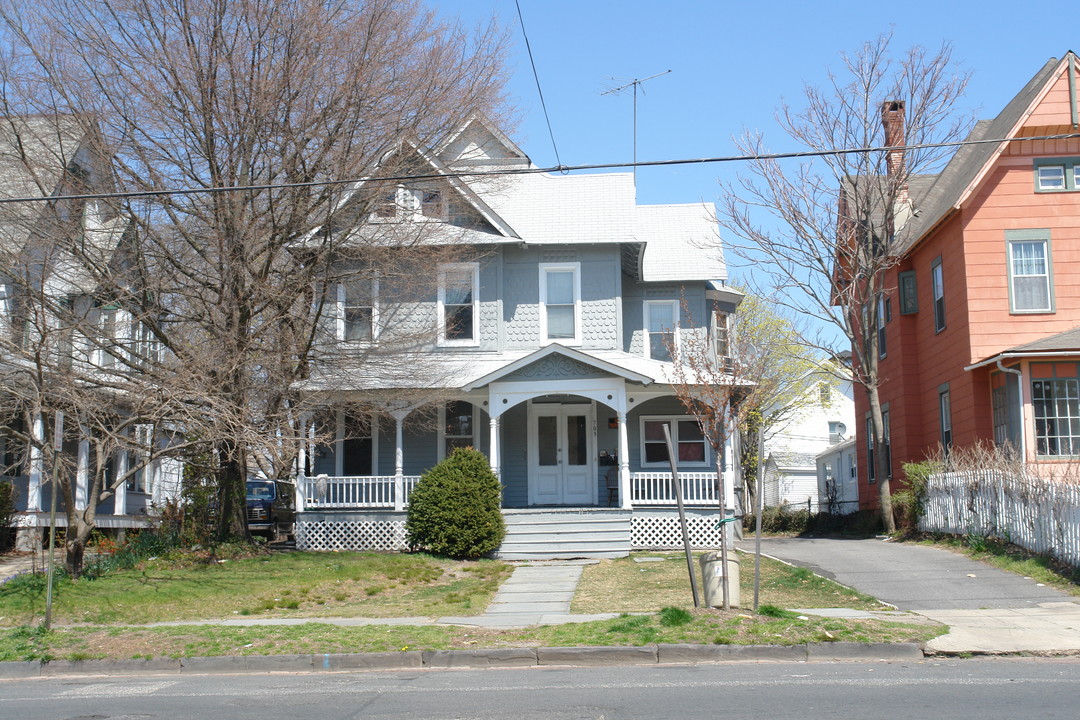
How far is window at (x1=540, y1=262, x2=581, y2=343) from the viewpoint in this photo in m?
23.6

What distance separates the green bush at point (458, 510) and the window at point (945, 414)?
11192mm

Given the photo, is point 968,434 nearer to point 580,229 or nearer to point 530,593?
point 580,229

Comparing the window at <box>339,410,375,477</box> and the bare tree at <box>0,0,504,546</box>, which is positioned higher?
the bare tree at <box>0,0,504,546</box>

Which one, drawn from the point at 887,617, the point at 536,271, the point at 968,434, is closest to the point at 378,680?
the point at 887,617

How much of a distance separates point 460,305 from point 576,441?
4125mm

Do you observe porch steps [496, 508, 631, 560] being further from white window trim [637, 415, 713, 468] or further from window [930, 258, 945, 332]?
window [930, 258, 945, 332]

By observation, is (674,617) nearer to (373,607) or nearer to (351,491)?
(373,607)

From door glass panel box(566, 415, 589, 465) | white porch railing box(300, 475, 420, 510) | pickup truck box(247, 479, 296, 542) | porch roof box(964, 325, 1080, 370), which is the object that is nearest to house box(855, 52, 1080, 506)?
porch roof box(964, 325, 1080, 370)

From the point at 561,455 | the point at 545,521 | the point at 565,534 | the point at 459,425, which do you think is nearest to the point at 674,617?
the point at 565,534

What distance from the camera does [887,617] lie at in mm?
12117

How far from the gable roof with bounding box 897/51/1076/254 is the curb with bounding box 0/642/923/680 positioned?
511 inches

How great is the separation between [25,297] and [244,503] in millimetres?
6335

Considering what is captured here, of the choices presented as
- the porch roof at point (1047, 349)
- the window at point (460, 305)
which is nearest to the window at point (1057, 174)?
the porch roof at point (1047, 349)

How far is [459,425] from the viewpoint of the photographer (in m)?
24.0
